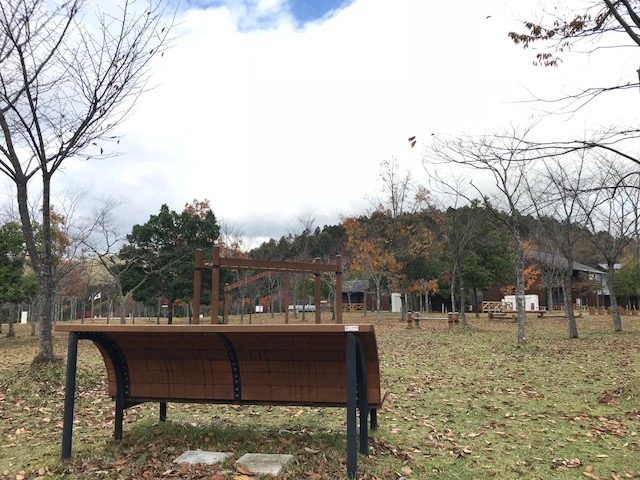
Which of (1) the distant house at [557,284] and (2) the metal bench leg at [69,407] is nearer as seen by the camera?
(2) the metal bench leg at [69,407]

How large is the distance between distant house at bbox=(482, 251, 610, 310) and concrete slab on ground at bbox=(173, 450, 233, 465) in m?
32.6

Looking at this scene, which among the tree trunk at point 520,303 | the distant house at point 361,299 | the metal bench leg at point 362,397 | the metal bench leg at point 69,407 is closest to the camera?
the metal bench leg at point 362,397

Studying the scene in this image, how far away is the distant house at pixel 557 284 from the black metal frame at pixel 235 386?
32070mm

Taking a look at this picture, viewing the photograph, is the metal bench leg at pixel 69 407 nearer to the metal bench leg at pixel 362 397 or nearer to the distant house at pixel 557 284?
the metal bench leg at pixel 362 397

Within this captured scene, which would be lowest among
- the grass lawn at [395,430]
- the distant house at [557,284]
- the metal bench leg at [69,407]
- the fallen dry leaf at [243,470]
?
the grass lawn at [395,430]

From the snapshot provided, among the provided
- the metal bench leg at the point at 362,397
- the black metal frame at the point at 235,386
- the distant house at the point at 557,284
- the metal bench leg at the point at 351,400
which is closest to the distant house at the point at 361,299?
the distant house at the point at 557,284

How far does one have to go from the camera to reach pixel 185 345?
3.92m

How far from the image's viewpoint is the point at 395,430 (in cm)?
477

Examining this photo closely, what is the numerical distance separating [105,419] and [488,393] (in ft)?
16.0

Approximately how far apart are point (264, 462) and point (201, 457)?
1.70 ft

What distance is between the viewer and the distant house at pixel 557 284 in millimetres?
36344

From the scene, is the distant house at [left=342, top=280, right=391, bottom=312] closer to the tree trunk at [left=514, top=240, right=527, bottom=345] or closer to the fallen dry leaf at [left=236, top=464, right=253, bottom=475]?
the tree trunk at [left=514, top=240, right=527, bottom=345]

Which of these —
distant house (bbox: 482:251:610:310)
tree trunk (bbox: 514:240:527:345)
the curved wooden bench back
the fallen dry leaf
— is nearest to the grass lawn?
the fallen dry leaf

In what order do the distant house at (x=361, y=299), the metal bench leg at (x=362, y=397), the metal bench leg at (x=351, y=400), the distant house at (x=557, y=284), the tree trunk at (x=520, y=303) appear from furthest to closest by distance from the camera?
the distant house at (x=361, y=299), the distant house at (x=557, y=284), the tree trunk at (x=520, y=303), the metal bench leg at (x=362, y=397), the metal bench leg at (x=351, y=400)
